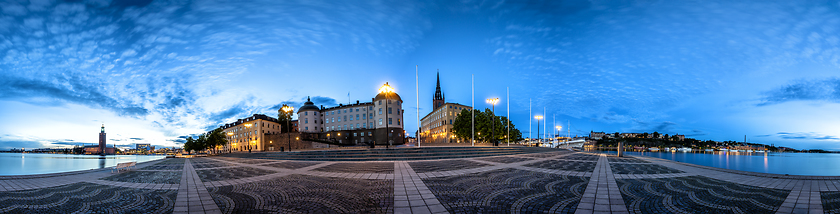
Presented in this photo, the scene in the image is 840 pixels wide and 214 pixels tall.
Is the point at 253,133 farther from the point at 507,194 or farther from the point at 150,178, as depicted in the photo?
the point at 507,194

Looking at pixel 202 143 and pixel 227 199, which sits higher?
pixel 227 199

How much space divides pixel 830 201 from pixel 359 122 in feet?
212

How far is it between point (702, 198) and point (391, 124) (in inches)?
2204

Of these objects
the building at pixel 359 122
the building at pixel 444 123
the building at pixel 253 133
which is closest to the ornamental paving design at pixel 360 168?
the building at pixel 359 122

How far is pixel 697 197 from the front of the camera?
783 centimetres

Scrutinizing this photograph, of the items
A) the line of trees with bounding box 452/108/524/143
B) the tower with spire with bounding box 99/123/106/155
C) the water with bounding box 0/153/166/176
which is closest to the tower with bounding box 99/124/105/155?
the tower with spire with bounding box 99/123/106/155

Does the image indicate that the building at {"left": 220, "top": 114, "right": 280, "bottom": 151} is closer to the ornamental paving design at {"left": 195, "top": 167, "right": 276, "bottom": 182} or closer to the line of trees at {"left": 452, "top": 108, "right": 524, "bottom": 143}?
the line of trees at {"left": 452, "top": 108, "right": 524, "bottom": 143}

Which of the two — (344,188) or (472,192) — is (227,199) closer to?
→ (344,188)

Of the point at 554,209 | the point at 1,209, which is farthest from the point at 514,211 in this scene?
the point at 1,209

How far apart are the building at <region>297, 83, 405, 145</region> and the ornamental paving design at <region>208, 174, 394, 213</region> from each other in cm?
4843

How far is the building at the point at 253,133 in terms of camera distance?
78938 millimetres

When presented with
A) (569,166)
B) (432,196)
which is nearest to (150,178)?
(432,196)

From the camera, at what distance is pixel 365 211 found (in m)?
6.24

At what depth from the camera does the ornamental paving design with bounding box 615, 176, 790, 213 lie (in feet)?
21.5
